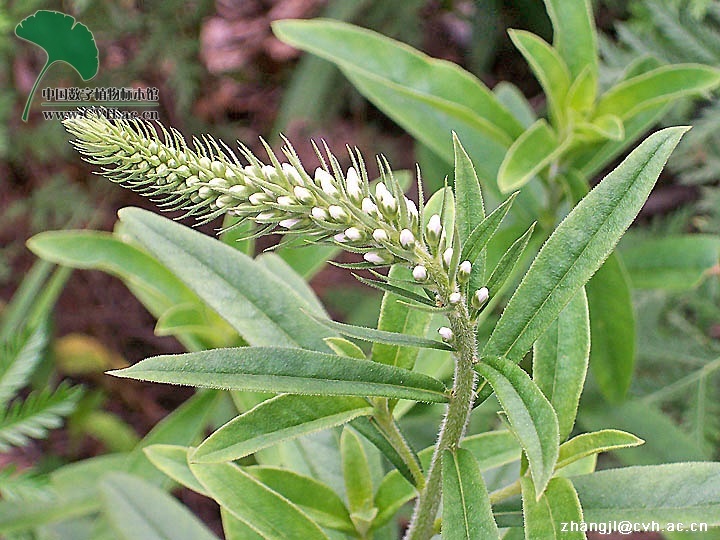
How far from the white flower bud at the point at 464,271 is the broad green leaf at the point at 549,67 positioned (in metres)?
0.98

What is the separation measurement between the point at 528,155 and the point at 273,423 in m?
0.92

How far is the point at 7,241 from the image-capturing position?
340 centimetres

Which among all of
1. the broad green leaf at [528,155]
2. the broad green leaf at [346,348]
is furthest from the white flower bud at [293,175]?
the broad green leaf at [528,155]

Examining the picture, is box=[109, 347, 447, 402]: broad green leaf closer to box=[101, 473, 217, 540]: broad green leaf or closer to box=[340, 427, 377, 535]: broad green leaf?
box=[340, 427, 377, 535]: broad green leaf

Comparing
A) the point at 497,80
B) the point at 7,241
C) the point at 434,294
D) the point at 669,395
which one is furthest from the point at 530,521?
the point at 7,241

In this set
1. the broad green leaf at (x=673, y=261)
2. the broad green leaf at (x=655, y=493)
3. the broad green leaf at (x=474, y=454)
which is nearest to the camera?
the broad green leaf at (x=655, y=493)

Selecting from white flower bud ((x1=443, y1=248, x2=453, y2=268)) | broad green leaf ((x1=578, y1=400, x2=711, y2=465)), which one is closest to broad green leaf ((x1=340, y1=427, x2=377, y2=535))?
white flower bud ((x1=443, y1=248, x2=453, y2=268))

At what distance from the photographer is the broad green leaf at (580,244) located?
0.90m

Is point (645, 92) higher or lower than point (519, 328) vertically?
higher

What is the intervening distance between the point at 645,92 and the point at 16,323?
2016 mm

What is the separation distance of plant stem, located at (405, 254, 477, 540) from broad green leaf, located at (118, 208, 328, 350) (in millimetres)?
253

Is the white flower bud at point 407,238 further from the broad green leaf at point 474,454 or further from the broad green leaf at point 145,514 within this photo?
the broad green leaf at point 145,514

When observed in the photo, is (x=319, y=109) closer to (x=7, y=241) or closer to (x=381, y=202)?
(x=7, y=241)

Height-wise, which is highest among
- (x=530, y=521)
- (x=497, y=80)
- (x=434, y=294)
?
(x=497, y=80)
